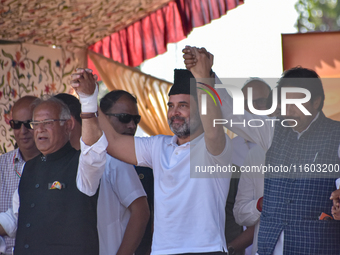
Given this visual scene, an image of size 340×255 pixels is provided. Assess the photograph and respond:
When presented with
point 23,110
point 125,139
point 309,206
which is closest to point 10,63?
point 23,110

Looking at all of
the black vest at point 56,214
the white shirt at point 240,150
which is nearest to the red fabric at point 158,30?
the white shirt at point 240,150

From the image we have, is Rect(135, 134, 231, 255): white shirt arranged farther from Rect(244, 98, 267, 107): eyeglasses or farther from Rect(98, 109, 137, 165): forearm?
Rect(244, 98, 267, 107): eyeglasses

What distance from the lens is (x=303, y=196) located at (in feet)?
7.32

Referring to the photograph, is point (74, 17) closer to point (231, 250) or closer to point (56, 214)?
point (56, 214)

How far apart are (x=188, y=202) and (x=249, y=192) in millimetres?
664

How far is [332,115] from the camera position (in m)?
4.33

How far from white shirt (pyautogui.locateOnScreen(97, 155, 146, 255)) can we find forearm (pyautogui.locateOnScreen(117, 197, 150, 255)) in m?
0.05

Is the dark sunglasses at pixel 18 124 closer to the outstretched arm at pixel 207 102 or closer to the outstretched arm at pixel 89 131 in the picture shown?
the outstretched arm at pixel 89 131

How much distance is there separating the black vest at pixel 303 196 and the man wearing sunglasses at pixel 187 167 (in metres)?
0.25

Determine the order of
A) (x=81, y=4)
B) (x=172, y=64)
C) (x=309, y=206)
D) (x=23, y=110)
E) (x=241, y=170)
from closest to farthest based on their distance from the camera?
(x=309, y=206)
(x=241, y=170)
(x=23, y=110)
(x=81, y=4)
(x=172, y=64)

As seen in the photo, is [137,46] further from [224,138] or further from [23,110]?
[224,138]

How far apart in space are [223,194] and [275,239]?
35cm

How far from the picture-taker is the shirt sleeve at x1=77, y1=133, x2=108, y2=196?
221cm

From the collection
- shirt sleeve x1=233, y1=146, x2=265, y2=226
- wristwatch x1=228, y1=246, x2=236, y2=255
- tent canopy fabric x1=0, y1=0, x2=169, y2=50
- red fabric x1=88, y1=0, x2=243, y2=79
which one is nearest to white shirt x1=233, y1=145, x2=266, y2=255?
shirt sleeve x1=233, y1=146, x2=265, y2=226
